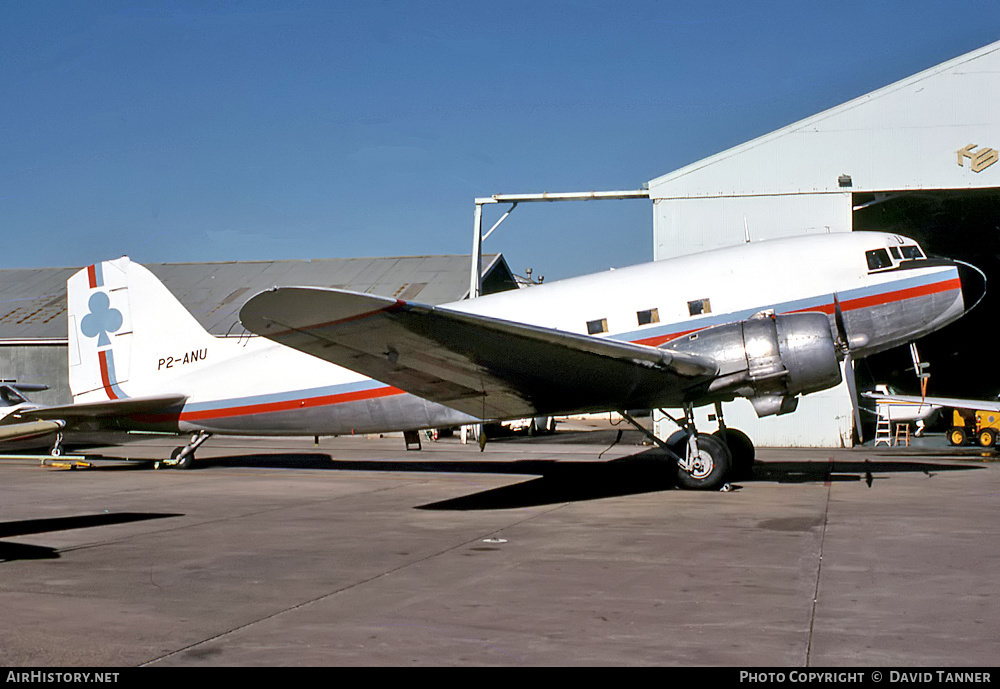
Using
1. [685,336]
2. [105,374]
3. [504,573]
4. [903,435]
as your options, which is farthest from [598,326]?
[903,435]

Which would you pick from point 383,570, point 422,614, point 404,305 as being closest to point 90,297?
point 404,305

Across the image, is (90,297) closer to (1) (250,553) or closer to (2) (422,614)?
(1) (250,553)

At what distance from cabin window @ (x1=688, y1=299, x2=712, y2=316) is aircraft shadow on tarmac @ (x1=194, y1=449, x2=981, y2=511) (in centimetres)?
267

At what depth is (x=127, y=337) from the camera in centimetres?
1738

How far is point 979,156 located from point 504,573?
22.1 meters

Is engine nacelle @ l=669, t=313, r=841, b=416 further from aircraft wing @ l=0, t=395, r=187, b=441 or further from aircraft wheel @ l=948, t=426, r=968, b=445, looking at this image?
aircraft wheel @ l=948, t=426, r=968, b=445

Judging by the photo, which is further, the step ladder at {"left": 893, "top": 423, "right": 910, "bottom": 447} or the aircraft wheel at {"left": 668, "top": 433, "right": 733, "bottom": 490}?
the step ladder at {"left": 893, "top": 423, "right": 910, "bottom": 447}

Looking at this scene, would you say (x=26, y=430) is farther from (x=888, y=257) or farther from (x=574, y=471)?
(x=888, y=257)

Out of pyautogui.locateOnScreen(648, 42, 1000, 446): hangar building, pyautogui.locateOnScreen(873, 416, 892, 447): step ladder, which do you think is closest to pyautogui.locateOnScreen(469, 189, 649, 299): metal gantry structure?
pyautogui.locateOnScreen(648, 42, 1000, 446): hangar building

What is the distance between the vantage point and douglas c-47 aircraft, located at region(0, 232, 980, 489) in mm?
11469

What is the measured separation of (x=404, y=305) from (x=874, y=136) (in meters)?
19.7

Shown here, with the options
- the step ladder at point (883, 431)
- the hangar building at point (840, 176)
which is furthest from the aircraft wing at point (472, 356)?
the step ladder at point (883, 431)

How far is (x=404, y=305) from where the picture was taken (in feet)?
32.9

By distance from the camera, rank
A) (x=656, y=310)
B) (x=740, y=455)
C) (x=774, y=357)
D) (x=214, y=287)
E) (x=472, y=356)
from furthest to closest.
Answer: (x=214, y=287)
(x=740, y=455)
(x=656, y=310)
(x=774, y=357)
(x=472, y=356)
